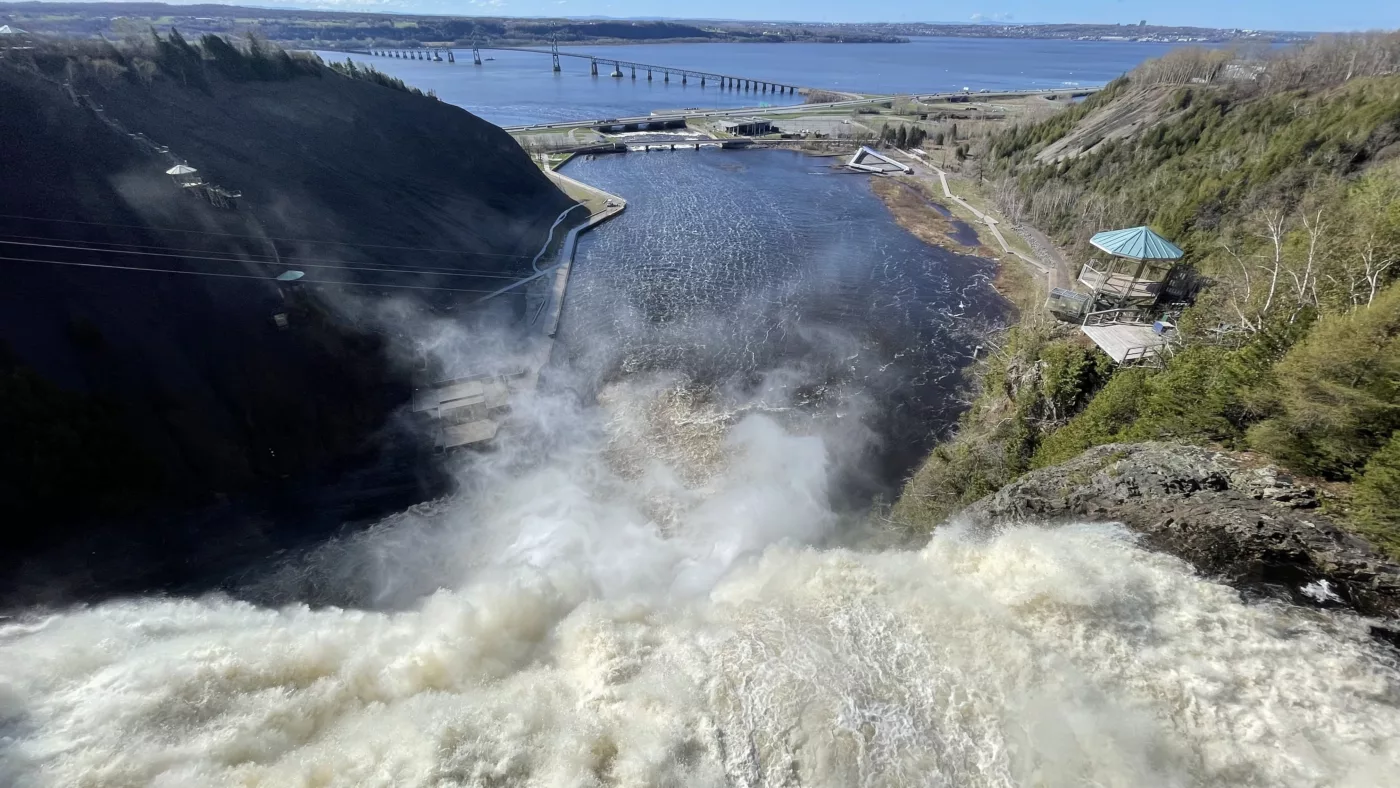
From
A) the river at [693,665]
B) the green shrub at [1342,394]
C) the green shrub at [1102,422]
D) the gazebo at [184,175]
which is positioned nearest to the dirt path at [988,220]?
the green shrub at [1102,422]

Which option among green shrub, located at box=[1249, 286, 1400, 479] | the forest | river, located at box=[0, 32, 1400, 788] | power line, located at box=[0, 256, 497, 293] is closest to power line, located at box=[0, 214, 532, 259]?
power line, located at box=[0, 256, 497, 293]

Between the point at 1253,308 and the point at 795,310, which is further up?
the point at 1253,308

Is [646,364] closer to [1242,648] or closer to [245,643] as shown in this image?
[245,643]

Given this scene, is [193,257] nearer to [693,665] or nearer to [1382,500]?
[693,665]

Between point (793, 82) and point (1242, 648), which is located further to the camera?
point (793, 82)

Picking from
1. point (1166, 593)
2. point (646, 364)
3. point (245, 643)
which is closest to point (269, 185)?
point (646, 364)

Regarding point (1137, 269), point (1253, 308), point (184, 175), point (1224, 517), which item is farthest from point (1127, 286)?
point (184, 175)
